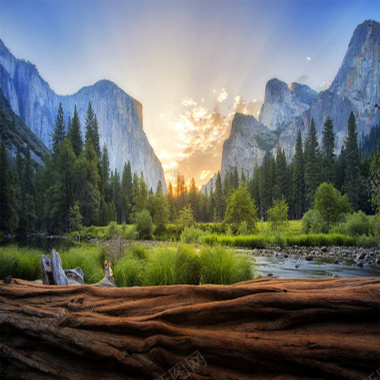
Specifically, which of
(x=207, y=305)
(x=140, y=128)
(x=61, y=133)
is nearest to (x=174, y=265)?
(x=207, y=305)

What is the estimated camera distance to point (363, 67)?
327 feet

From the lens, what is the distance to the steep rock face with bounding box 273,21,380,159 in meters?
93.9

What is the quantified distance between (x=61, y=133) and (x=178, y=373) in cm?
5361

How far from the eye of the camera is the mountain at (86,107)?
121 meters

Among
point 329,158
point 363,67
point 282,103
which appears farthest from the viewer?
point 282,103

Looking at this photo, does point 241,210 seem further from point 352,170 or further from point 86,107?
point 86,107

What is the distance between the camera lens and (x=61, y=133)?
4547cm

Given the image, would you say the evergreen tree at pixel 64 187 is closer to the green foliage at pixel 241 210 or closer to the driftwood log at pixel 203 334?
the green foliage at pixel 241 210

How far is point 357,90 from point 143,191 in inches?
4444

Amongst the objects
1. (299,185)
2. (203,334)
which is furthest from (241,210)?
(299,185)

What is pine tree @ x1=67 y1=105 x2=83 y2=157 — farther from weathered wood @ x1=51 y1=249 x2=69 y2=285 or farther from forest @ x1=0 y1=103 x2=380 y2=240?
weathered wood @ x1=51 y1=249 x2=69 y2=285

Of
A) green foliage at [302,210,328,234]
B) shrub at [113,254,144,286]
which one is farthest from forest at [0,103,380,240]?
shrub at [113,254,144,286]

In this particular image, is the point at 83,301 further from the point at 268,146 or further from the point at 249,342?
the point at 268,146

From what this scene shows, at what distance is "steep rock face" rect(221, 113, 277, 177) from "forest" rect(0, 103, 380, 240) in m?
100
